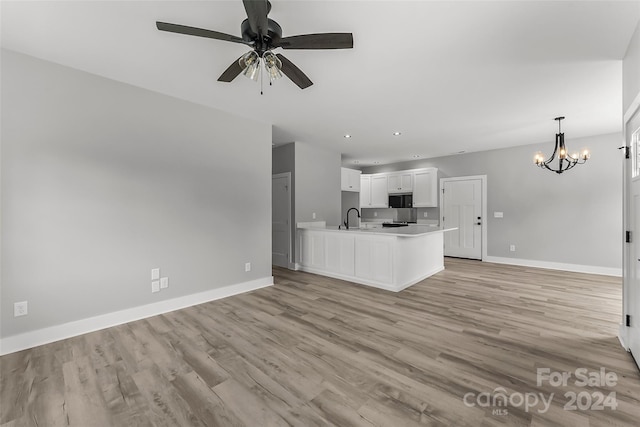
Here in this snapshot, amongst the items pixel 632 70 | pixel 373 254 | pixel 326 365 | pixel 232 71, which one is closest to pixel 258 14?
pixel 232 71

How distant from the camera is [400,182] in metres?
7.79

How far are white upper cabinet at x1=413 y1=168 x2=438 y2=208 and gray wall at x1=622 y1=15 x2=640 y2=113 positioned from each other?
184 inches

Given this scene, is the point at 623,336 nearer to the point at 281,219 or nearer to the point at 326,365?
the point at 326,365

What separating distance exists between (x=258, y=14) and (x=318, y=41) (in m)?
0.40

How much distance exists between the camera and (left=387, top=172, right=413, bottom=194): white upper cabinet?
7.61 meters

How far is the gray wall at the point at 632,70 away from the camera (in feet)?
6.73

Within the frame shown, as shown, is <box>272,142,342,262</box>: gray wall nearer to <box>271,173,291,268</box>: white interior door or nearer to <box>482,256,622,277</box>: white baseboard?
<box>271,173,291,268</box>: white interior door

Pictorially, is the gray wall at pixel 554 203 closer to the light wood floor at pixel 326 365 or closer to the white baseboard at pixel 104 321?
the light wood floor at pixel 326 365

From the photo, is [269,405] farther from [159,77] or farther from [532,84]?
[532,84]

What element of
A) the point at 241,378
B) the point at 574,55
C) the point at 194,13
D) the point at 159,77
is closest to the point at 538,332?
the point at 574,55

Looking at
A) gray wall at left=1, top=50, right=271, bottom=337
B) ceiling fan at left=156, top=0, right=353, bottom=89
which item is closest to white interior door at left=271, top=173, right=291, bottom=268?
gray wall at left=1, top=50, right=271, bottom=337

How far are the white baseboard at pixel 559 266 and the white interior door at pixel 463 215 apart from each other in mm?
444

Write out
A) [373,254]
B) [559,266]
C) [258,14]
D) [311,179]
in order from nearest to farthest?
[258,14] < [373,254] < [559,266] < [311,179]

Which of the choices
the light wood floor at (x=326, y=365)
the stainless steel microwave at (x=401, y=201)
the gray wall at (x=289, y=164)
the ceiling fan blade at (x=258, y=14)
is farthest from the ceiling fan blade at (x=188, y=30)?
the stainless steel microwave at (x=401, y=201)
